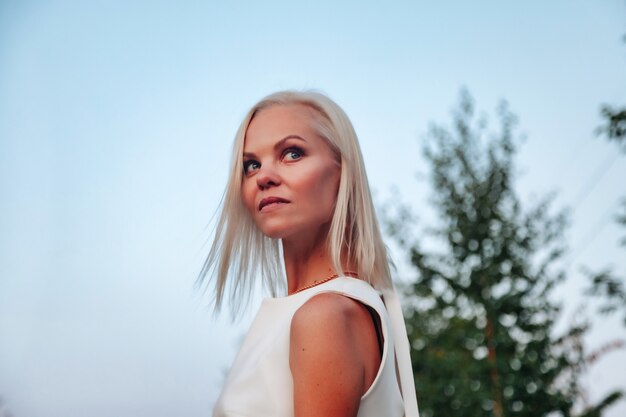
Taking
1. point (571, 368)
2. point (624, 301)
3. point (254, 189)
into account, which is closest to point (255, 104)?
point (254, 189)

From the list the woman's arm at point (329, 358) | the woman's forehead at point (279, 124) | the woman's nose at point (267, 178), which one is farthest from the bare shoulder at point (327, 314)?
the woman's forehead at point (279, 124)

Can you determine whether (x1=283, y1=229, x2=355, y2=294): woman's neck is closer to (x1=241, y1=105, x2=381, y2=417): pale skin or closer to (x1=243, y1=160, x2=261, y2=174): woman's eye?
(x1=241, y1=105, x2=381, y2=417): pale skin

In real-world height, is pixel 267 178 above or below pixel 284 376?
above

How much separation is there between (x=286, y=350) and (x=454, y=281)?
10.1 meters

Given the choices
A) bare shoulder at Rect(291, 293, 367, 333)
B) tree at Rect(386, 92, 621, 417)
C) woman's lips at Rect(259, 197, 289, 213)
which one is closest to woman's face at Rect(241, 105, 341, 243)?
woman's lips at Rect(259, 197, 289, 213)

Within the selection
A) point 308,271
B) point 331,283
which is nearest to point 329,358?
point 331,283

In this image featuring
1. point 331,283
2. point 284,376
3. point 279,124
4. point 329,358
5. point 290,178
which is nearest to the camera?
point 329,358

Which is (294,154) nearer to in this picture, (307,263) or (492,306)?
(307,263)

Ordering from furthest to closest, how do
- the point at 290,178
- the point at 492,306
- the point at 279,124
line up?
the point at 492,306, the point at 279,124, the point at 290,178

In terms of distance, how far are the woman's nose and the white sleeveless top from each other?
325 millimetres

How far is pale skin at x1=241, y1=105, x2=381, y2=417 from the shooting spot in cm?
155

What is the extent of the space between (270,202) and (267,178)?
0.22ft

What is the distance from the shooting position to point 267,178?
2.03 meters

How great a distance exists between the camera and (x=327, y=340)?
1.57 metres
